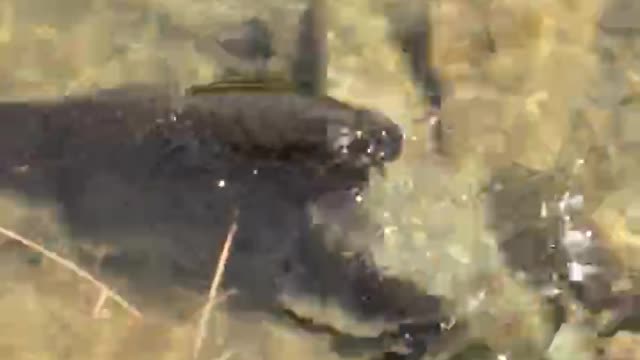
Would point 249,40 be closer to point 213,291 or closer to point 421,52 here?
point 421,52

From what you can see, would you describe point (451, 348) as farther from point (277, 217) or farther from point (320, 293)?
point (277, 217)

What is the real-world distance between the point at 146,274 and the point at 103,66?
35 centimetres

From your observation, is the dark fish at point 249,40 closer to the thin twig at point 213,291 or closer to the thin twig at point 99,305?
the thin twig at point 213,291

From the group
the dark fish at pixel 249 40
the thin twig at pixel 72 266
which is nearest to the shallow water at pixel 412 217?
the thin twig at pixel 72 266

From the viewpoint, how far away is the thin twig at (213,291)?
1.72 metres

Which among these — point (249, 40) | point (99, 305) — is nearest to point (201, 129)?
point (249, 40)

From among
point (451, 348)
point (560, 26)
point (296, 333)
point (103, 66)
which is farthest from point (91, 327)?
point (560, 26)

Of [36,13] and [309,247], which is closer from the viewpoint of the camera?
[309,247]

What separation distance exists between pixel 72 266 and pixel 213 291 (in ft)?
0.74

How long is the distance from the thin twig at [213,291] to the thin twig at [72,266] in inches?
3.9

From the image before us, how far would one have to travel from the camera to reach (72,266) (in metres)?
1.75

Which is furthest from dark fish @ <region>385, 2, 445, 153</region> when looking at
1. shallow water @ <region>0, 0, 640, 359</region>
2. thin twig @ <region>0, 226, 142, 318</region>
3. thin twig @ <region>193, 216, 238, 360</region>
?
thin twig @ <region>0, 226, 142, 318</region>

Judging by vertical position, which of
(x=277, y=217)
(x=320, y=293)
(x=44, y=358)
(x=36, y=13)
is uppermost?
(x=36, y=13)

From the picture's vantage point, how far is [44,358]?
5.63ft
